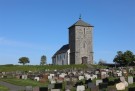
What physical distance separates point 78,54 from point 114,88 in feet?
217

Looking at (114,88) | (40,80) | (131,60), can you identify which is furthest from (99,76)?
(131,60)

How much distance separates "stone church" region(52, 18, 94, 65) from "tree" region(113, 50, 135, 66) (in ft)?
23.3

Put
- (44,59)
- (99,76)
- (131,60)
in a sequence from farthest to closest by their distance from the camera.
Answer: (44,59), (131,60), (99,76)

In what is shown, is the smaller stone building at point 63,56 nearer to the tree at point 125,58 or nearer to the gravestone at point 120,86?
the tree at point 125,58

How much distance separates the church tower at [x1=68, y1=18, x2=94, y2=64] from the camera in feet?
289

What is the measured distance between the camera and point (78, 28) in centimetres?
9075

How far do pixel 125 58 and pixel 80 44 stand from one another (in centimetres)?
1240

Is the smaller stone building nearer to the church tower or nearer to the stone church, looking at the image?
the stone church

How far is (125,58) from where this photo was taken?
84.4 metres

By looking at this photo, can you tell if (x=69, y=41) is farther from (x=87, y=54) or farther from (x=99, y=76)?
(x=99, y=76)

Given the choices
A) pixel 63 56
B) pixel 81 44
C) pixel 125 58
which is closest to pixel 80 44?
pixel 81 44

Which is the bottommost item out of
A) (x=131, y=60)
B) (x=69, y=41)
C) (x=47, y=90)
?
(x=47, y=90)

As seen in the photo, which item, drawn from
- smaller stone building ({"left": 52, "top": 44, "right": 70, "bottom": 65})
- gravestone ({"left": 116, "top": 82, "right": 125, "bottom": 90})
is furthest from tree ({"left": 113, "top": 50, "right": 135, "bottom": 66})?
gravestone ({"left": 116, "top": 82, "right": 125, "bottom": 90})

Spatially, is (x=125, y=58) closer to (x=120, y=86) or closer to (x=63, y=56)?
(x=63, y=56)
